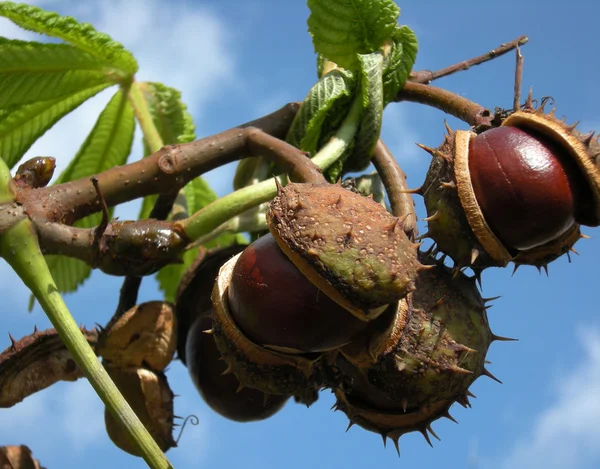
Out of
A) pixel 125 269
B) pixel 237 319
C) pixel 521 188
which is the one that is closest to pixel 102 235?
pixel 125 269

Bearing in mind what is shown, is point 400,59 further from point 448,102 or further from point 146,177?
point 146,177

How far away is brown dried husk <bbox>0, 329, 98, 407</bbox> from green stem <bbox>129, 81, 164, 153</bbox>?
0.63m

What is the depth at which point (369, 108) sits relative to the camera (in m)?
1.82

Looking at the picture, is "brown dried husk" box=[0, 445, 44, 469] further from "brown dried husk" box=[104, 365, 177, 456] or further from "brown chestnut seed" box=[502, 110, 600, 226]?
"brown chestnut seed" box=[502, 110, 600, 226]

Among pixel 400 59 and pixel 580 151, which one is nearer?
pixel 580 151

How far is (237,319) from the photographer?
1414 millimetres

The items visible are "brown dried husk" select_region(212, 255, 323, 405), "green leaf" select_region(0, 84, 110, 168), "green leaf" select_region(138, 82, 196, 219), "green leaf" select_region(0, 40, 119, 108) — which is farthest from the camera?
"green leaf" select_region(138, 82, 196, 219)

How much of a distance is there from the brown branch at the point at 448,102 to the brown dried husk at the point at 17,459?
115 centimetres

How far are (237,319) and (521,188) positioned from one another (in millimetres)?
573

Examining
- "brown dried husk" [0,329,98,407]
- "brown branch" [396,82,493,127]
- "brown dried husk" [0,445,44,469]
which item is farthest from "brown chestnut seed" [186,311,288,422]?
"brown branch" [396,82,493,127]

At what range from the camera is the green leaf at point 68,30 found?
1851 mm

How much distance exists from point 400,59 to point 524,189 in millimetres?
572

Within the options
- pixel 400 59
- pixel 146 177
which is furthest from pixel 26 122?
pixel 400 59

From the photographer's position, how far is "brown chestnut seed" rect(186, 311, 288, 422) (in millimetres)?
1761
